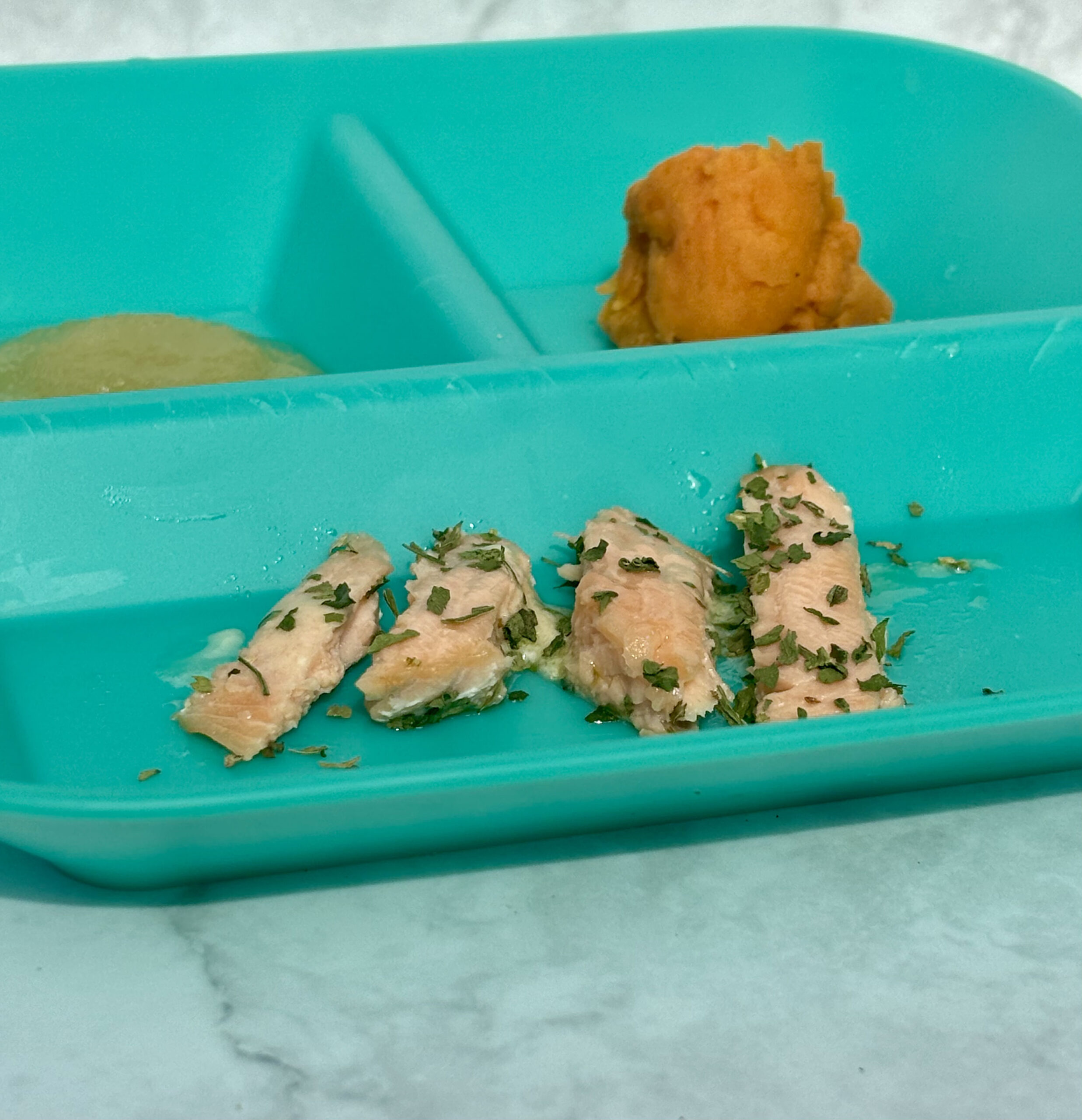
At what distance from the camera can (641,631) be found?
1306 mm

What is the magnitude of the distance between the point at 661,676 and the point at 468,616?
0.20 meters

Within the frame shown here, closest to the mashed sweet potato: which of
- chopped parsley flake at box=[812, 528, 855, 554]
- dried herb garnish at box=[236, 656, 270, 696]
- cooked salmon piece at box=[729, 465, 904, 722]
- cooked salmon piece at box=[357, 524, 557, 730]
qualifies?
cooked salmon piece at box=[729, 465, 904, 722]

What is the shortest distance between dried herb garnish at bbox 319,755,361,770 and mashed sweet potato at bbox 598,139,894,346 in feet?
2.87

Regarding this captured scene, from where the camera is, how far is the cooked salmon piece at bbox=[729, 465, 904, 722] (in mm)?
1288

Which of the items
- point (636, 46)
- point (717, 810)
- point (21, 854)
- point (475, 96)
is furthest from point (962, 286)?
point (21, 854)

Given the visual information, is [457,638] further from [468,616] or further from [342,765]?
[342,765]

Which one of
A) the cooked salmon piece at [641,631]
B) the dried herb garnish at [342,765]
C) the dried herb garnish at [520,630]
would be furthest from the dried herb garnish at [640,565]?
the dried herb garnish at [342,765]

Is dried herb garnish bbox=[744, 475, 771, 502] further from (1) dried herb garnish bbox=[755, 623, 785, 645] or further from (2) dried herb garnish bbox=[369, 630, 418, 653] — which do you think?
(2) dried herb garnish bbox=[369, 630, 418, 653]

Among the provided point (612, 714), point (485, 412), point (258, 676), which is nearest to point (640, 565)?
point (612, 714)

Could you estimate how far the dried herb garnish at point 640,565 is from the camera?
139cm

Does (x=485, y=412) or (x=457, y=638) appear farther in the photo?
(x=485, y=412)

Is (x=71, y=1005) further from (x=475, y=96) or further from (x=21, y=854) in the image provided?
(x=475, y=96)

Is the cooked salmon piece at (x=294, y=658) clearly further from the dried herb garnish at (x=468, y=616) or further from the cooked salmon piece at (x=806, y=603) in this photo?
the cooked salmon piece at (x=806, y=603)

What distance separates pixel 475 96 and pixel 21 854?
158 centimetres
